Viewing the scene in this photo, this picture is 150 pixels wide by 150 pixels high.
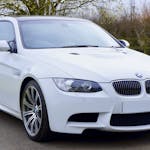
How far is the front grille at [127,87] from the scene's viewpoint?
5.72 m

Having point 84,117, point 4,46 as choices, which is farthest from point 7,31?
point 84,117

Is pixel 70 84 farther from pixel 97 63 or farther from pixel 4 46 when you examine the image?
pixel 4 46

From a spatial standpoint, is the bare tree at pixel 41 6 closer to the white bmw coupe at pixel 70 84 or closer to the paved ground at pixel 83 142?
the white bmw coupe at pixel 70 84

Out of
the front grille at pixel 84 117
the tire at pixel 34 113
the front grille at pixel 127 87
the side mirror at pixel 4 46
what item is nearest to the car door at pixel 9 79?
the side mirror at pixel 4 46

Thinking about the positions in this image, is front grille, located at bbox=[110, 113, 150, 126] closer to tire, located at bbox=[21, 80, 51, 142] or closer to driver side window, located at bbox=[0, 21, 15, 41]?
tire, located at bbox=[21, 80, 51, 142]

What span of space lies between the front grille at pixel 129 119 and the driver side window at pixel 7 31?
2.27 m

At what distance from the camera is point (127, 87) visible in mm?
5738

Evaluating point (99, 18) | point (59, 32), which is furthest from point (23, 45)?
point (99, 18)

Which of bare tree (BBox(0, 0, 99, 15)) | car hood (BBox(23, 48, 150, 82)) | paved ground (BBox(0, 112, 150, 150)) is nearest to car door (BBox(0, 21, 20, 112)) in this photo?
car hood (BBox(23, 48, 150, 82))

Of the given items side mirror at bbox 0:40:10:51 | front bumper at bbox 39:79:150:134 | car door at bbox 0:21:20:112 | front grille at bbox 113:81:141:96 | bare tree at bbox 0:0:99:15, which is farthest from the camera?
bare tree at bbox 0:0:99:15

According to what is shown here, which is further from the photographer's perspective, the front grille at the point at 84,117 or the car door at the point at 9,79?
the car door at the point at 9,79

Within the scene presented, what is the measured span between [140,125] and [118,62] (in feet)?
2.83

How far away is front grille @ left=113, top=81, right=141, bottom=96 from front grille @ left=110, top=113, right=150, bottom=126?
0.26 metres

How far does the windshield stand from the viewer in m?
7.07
